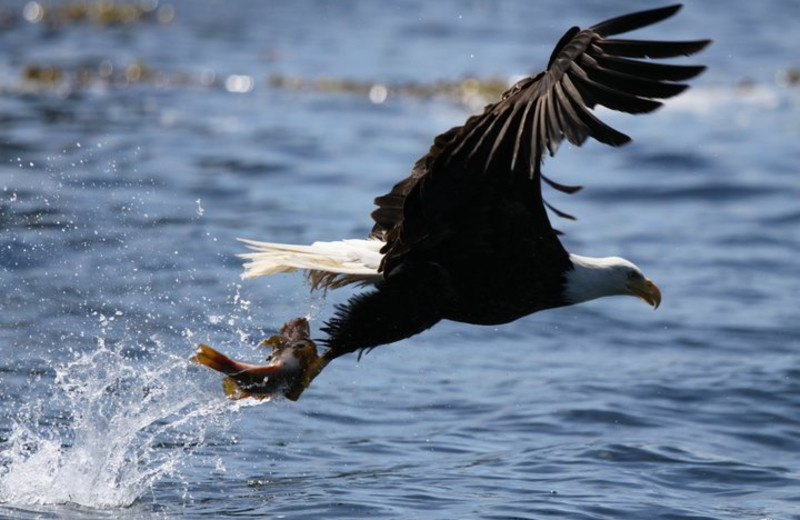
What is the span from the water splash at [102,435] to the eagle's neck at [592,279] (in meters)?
1.58

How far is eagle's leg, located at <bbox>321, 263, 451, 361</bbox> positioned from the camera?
5590mm

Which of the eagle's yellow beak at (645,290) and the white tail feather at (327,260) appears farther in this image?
the eagle's yellow beak at (645,290)

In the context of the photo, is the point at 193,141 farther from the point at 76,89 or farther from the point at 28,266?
the point at 28,266

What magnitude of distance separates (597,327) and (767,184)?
4972mm

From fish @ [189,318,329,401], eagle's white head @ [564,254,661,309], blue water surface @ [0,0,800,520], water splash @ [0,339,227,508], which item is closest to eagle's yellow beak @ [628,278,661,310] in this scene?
eagle's white head @ [564,254,661,309]

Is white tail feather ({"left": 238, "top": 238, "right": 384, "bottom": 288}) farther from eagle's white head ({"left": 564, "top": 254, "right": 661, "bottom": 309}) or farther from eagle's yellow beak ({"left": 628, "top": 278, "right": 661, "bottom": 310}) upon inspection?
eagle's yellow beak ({"left": 628, "top": 278, "right": 661, "bottom": 310})

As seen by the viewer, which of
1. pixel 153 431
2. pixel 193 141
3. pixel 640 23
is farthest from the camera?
pixel 193 141

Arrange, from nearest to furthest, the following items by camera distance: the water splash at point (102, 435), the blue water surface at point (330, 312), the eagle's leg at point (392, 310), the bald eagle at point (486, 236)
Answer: the bald eagle at point (486, 236)
the eagle's leg at point (392, 310)
the water splash at point (102, 435)
the blue water surface at point (330, 312)

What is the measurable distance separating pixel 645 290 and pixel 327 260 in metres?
1.32

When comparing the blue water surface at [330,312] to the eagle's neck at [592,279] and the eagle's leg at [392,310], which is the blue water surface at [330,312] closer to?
the eagle's leg at [392,310]

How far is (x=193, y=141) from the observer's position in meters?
13.8

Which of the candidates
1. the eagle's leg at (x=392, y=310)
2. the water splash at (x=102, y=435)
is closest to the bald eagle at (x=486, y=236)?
the eagle's leg at (x=392, y=310)

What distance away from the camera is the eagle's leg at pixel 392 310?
5.59m

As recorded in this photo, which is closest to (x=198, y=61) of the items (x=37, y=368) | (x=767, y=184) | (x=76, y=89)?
(x=76, y=89)
